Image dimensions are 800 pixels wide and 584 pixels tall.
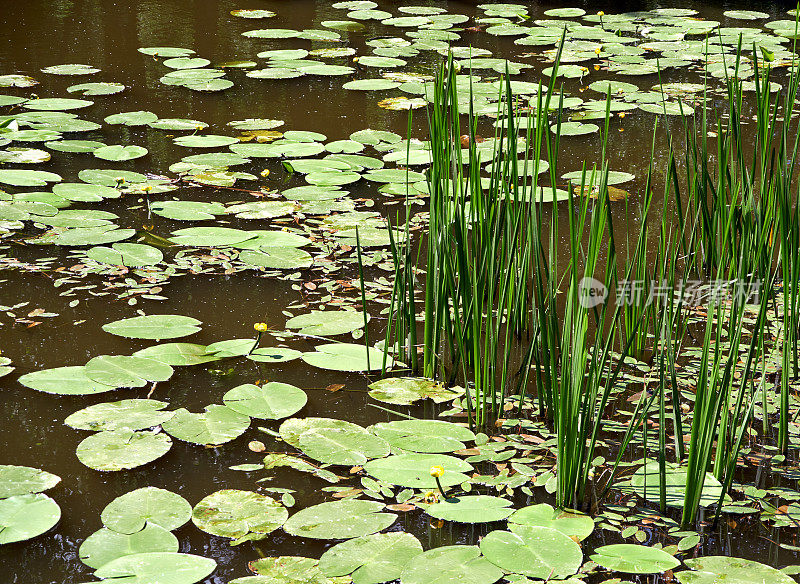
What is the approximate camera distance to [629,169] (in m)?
3.31

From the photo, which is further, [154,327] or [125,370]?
[154,327]

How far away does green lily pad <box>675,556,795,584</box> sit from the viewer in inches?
53.7

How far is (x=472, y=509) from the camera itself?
1.54 metres

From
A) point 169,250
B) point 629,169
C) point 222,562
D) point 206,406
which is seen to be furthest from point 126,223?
point 629,169

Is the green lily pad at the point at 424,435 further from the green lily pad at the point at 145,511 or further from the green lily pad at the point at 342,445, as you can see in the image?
the green lily pad at the point at 145,511

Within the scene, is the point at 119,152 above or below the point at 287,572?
above

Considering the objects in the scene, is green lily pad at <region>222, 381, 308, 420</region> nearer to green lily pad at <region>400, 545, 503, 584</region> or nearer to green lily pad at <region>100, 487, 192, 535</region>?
green lily pad at <region>100, 487, 192, 535</region>

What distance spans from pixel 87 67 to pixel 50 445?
3.13 m

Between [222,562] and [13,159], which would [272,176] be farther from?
[222,562]

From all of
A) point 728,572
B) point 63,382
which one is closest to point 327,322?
point 63,382

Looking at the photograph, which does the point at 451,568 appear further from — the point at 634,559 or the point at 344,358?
the point at 344,358

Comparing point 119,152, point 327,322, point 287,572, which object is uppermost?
point 119,152

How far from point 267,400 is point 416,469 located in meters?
0.41

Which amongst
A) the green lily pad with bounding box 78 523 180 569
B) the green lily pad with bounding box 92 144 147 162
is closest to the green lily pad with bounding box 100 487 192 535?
the green lily pad with bounding box 78 523 180 569
